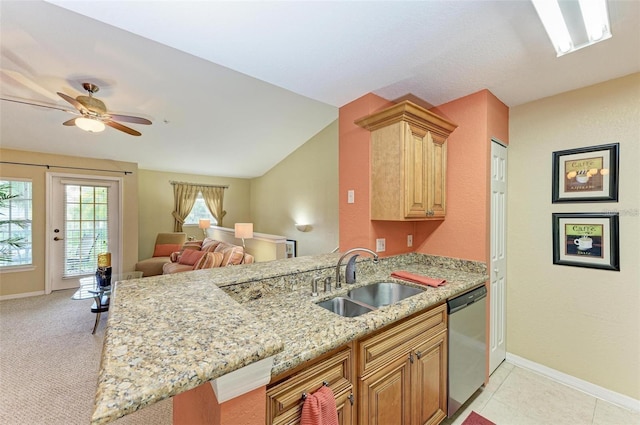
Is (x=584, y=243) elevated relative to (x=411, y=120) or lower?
lower

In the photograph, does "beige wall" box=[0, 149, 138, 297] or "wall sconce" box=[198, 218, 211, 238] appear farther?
"wall sconce" box=[198, 218, 211, 238]

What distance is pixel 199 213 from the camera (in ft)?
23.0

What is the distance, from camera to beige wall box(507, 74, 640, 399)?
185 centimetres

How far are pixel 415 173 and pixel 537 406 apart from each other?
1953mm

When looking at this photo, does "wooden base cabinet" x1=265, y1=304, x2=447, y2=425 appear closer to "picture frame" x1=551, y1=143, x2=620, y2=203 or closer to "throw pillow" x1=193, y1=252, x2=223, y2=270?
"picture frame" x1=551, y1=143, x2=620, y2=203

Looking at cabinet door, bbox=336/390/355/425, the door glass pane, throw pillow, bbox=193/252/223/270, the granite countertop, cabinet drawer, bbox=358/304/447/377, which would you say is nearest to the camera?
the granite countertop

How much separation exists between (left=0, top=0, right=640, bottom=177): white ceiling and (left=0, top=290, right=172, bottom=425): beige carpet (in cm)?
258

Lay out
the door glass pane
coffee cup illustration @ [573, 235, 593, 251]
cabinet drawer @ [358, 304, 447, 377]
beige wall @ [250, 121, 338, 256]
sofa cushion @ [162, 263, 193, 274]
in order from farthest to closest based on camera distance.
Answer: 1. beige wall @ [250, 121, 338, 256]
2. the door glass pane
3. sofa cushion @ [162, 263, 193, 274]
4. coffee cup illustration @ [573, 235, 593, 251]
5. cabinet drawer @ [358, 304, 447, 377]

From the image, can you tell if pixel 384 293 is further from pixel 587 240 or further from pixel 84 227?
pixel 84 227

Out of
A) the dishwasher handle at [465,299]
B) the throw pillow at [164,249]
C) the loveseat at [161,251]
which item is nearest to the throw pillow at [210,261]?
the loveseat at [161,251]

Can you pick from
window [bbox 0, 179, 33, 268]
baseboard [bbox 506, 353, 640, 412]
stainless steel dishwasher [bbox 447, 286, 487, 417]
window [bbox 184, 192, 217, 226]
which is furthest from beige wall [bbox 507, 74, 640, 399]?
window [bbox 184, 192, 217, 226]

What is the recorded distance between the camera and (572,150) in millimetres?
2074

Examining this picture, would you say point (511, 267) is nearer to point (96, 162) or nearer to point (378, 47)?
point (378, 47)

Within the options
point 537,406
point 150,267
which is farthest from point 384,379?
point 150,267
